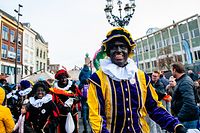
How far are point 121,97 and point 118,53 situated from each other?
0.45 meters

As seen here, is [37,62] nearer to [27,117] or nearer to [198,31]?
[198,31]

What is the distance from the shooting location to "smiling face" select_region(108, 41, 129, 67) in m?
2.15

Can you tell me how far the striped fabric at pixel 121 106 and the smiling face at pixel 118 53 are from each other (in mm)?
200

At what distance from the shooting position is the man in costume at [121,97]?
76.7 inches

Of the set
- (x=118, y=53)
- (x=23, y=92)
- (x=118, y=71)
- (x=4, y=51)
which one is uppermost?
(x=4, y=51)

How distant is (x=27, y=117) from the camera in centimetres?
389

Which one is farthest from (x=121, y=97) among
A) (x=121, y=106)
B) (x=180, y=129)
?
(x=180, y=129)

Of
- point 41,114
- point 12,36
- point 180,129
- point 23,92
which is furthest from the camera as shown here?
point 12,36

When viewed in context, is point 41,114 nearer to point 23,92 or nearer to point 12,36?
point 23,92

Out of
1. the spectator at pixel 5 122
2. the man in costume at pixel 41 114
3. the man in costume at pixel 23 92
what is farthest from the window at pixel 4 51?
the spectator at pixel 5 122

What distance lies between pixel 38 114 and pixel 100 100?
239 cm

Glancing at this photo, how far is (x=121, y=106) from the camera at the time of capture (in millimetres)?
1988

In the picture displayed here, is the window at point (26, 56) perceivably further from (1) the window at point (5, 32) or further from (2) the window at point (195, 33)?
(2) the window at point (195, 33)

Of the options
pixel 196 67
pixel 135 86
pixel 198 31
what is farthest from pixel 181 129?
pixel 198 31
